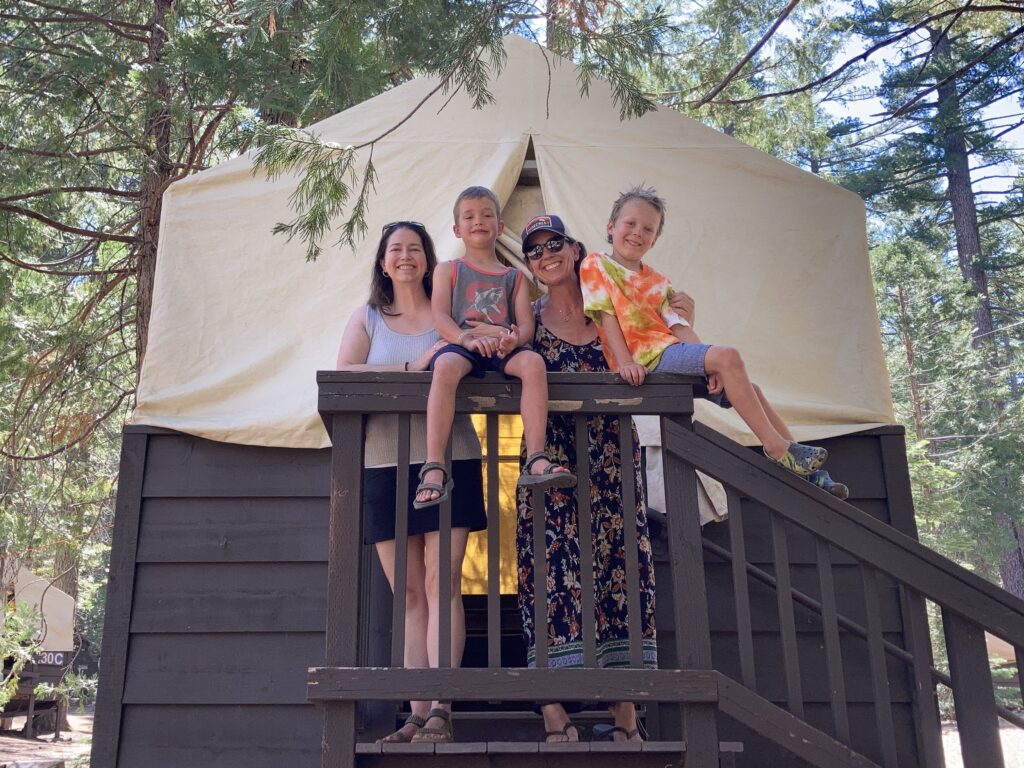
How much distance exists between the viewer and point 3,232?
550 cm

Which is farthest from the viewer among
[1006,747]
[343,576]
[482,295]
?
[1006,747]

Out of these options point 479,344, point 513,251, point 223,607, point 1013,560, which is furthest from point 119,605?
point 1013,560

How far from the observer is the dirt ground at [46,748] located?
9.46 m

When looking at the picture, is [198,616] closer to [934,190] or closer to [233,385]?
[233,385]

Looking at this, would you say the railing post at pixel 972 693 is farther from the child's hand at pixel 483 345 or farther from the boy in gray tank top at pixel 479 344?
the child's hand at pixel 483 345

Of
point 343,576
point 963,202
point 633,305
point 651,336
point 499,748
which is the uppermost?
point 963,202

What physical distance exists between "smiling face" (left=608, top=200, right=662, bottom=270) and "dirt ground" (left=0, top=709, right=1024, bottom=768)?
7.70 m

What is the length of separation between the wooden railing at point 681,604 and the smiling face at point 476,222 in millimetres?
603

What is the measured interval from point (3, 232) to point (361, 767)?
4606 millimetres

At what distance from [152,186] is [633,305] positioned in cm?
391

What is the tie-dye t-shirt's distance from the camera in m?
2.61

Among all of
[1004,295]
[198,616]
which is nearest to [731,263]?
[198,616]

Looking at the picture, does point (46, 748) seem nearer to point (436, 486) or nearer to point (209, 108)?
point (209, 108)

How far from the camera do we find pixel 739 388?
246 centimetres
